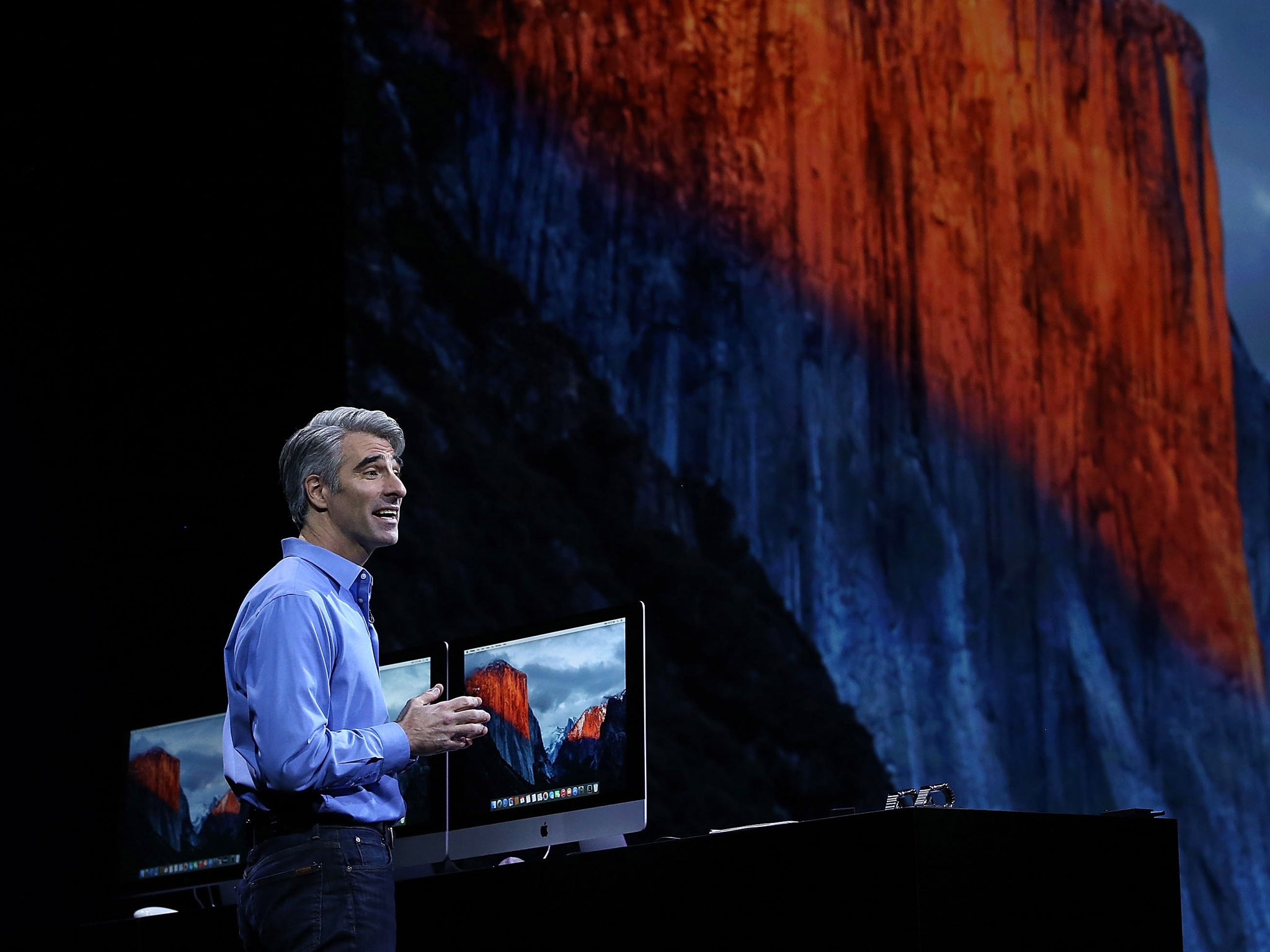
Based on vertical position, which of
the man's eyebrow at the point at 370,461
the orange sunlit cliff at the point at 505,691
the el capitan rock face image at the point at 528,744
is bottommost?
the el capitan rock face image at the point at 528,744

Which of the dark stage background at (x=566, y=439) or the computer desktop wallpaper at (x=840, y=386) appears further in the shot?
the computer desktop wallpaper at (x=840, y=386)

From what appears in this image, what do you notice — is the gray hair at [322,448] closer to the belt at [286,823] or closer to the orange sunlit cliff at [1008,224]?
the belt at [286,823]

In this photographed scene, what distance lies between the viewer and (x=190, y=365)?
14.5ft

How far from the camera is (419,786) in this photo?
3092mm

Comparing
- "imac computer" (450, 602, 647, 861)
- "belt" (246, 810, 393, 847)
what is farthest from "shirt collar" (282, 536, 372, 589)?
"imac computer" (450, 602, 647, 861)

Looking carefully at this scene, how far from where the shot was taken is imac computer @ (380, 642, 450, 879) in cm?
303

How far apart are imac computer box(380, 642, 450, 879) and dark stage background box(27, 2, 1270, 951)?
1170 millimetres

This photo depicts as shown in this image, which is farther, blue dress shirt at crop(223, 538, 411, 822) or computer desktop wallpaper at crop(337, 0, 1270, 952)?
computer desktop wallpaper at crop(337, 0, 1270, 952)

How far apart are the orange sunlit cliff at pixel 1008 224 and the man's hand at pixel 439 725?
382 centimetres

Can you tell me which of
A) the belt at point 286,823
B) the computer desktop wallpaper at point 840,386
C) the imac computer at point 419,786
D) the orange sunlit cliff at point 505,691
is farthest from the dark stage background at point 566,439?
the belt at point 286,823

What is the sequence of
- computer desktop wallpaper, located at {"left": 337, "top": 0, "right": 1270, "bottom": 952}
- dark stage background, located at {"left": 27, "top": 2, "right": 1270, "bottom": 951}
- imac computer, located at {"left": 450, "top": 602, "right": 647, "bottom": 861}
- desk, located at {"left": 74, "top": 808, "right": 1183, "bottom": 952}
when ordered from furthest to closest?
1. computer desktop wallpaper, located at {"left": 337, "top": 0, "right": 1270, "bottom": 952}
2. dark stage background, located at {"left": 27, "top": 2, "right": 1270, "bottom": 951}
3. imac computer, located at {"left": 450, "top": 602, "right": 647, "bottom": 861}
4. desk, located at {"left": 74, "top": 808, "right": 1183, "bottom": 952}

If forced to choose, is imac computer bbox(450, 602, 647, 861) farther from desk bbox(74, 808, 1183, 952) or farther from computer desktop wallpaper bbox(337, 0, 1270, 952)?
computer desktop wallpaper bbox(337, 0, 1270, 952)

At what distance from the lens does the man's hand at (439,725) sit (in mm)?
2010

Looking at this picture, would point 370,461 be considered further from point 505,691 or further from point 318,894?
point 505,691
